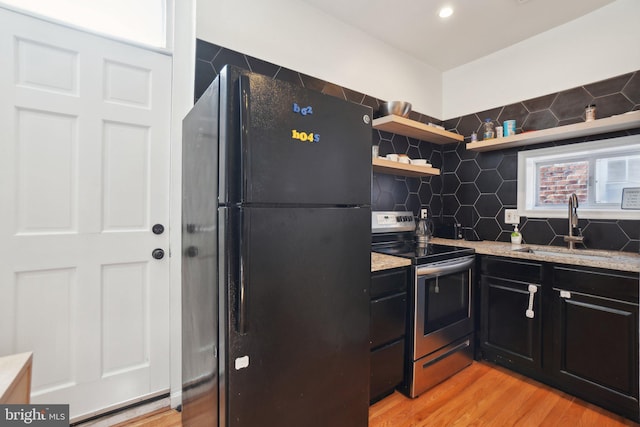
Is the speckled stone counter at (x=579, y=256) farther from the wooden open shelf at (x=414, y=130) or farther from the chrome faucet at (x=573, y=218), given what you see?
the wooden open shelf at (x=414, y=130)

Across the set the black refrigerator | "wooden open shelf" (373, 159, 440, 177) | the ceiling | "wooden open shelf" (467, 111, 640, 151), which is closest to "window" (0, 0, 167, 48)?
the black refrigerator

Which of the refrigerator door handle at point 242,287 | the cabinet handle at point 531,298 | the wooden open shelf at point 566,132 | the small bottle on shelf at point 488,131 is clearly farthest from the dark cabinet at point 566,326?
the refrigerator door handle at point 242,287

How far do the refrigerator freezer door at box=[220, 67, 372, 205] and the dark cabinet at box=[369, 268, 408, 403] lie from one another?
64cm

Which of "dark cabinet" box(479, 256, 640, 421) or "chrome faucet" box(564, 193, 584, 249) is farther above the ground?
"chrome faucet" box(564, 193, 584, 249)

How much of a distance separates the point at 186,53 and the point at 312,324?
1.65 metres

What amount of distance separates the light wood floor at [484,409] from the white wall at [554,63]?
7.47 ft

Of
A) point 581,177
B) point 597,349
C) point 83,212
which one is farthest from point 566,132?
point 83,212

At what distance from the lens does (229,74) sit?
96 centimetres

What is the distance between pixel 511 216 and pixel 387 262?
1588 mm

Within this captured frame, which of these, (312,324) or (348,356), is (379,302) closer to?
(348,356)

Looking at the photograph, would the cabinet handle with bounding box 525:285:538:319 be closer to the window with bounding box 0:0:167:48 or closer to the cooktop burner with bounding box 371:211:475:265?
the cooktop burner with bounding box 371:211:475:265

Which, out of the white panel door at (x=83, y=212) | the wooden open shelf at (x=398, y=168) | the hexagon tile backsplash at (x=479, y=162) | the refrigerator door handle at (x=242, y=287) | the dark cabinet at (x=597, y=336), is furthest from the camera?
the wooden open shelf at (x=398, y=168)

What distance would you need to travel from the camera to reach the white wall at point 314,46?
179 centimetres

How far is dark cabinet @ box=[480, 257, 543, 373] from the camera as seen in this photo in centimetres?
197
